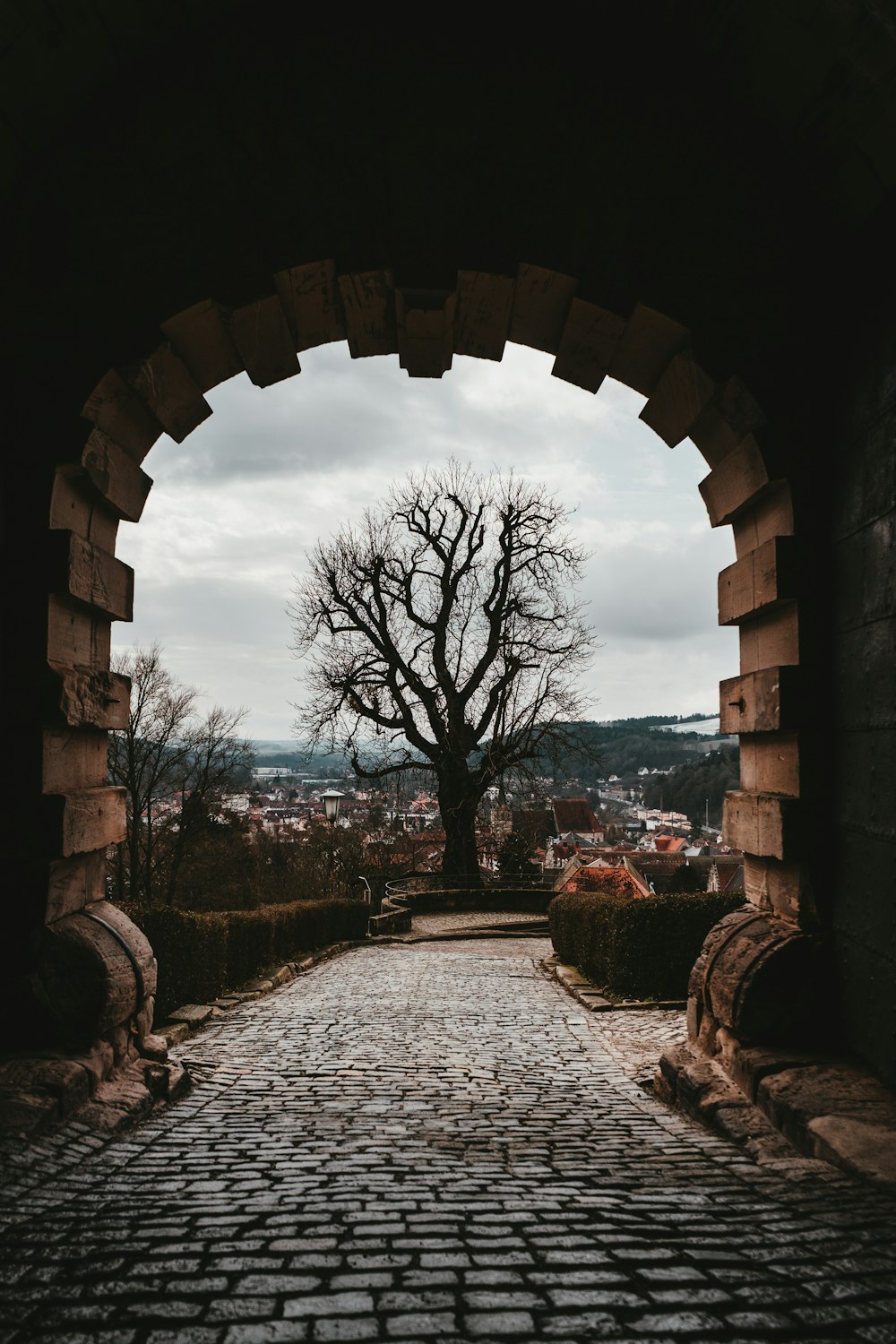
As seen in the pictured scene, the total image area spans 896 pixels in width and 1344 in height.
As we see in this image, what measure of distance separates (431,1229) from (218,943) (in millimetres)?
6324

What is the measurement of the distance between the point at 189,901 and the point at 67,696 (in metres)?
23.2

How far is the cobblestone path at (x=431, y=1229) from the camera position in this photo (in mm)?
1973

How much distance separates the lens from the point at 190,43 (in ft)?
13.2

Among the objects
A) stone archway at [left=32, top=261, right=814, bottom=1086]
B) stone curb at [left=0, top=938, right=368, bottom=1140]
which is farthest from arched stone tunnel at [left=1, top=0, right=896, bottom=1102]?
stone curb at [left=0, top=938, right=368, bottom=1140]

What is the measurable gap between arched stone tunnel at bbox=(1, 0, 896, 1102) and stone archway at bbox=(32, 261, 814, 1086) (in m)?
0.02

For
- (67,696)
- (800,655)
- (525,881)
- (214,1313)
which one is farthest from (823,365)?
(525,881)

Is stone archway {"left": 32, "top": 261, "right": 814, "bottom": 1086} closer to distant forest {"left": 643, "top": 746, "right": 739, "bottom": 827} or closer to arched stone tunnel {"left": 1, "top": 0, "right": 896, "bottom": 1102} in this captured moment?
arched stone tunnel {"left": 1, "top": 0, "right": 896, "bottom": 1102}

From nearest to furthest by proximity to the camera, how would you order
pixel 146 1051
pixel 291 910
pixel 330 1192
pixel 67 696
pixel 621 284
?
pixel 330 1192, pixel 67 696, pixel 621 284, pixel 146 1051, pixel 291 910

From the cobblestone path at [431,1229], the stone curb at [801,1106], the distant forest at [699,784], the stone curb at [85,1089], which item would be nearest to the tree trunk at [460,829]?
the cobblestone path at [431,1229]

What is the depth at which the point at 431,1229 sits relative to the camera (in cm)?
252

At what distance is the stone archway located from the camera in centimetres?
396

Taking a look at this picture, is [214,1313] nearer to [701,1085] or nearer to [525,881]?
[701,1085]

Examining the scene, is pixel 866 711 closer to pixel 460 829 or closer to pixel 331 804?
pixel 331 804

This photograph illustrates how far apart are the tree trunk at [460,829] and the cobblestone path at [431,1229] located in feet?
58.9
